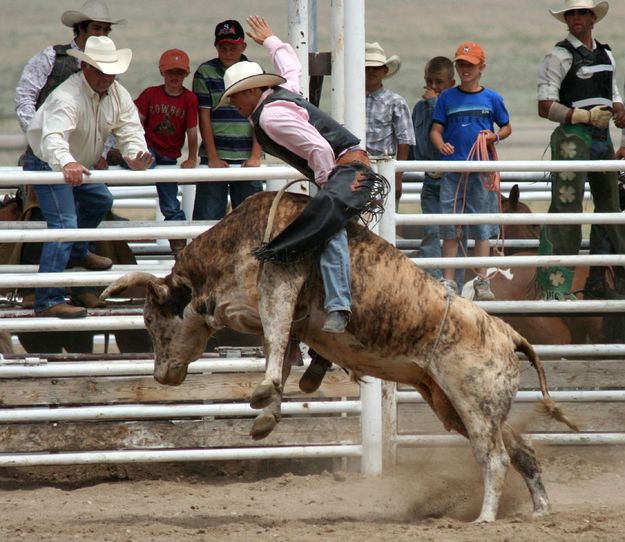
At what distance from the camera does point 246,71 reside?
19.0 ft

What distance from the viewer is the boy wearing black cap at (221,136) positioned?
781 centimetres

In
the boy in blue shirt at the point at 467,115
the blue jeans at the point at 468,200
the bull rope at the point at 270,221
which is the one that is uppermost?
the boy in blue shirt at the point at 467,115

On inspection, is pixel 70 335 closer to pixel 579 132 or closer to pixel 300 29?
pixel 300 29

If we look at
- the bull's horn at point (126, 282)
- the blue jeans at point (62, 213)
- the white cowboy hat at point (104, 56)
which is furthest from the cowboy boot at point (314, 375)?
the white cowboy hat at point (104, 56)

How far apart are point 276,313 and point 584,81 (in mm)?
3578

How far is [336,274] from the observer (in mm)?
5719

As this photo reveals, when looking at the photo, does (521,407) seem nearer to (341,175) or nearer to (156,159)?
(341,175)

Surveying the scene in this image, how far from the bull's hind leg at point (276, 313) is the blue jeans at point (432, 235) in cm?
209

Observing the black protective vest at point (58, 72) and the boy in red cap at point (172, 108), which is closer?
the black protective vest at point (58, 72)

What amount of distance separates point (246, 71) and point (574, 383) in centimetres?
319

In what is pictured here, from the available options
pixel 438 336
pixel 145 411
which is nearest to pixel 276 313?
pixel 438 336

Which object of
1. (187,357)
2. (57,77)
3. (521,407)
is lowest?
(521,407)

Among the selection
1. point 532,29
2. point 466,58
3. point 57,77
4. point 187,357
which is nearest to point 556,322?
point 466,58

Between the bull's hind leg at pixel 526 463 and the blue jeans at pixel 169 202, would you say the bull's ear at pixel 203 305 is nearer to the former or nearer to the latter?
the bull's hind leg at pixel 526 463
